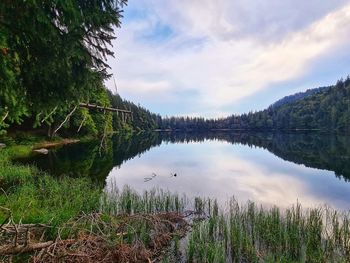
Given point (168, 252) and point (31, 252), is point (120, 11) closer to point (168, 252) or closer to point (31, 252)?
point (31, 252)

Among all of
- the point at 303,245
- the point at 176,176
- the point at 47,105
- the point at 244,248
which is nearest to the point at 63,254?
the point at 47,105

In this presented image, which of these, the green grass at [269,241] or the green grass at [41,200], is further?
the green grass at [41,200]

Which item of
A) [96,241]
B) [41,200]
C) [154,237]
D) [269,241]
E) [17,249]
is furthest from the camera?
[41,200]

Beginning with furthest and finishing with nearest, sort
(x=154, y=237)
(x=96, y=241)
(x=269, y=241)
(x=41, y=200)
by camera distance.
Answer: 1. (x=41, y=200)
2. (x=269, y=241)
3. (x=154, y=237)
4. (x=96, y=241)

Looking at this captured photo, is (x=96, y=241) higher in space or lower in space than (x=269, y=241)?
higher

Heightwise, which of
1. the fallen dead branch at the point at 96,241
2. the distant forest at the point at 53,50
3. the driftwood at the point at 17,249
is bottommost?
the fallen dead branch at the point at 96,241

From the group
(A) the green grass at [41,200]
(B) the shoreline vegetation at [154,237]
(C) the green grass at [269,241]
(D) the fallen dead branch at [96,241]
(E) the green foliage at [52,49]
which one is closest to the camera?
(E) the green foliage at [52,49]

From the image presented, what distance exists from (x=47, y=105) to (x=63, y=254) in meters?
4.26

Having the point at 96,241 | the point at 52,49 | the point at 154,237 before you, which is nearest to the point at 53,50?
the point at 52,49

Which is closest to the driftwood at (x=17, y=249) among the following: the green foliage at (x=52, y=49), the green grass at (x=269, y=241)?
the green foliage at (x=52, y=49)

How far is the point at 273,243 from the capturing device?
11781mm

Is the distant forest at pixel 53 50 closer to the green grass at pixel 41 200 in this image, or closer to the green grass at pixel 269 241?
the green grass at pixel 41 200

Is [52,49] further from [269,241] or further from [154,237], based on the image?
[269,241]

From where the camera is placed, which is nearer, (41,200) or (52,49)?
(52,49)
